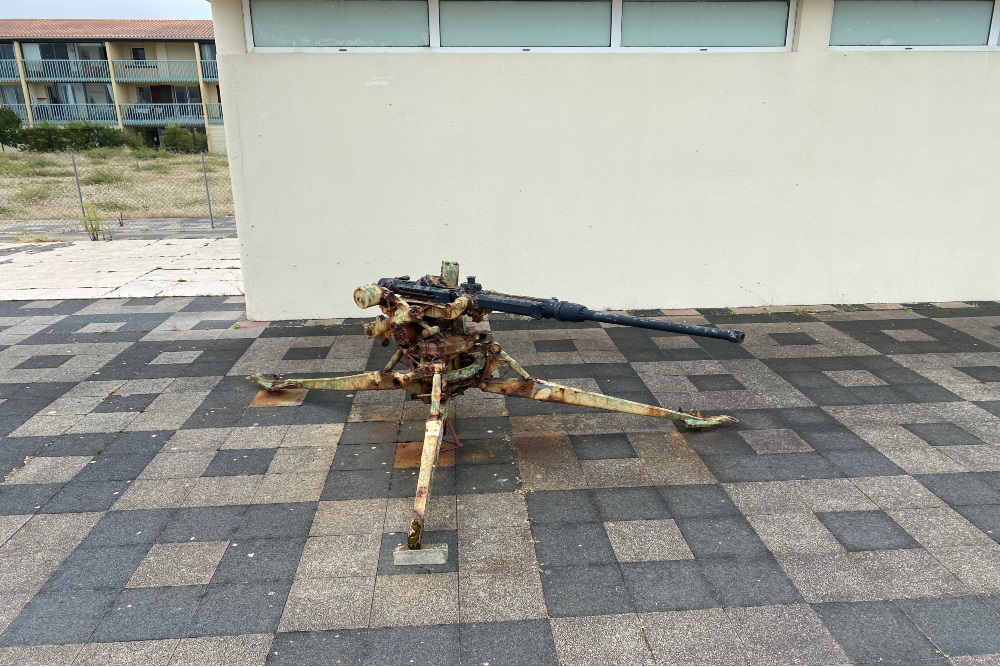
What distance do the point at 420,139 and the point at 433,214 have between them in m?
0.99

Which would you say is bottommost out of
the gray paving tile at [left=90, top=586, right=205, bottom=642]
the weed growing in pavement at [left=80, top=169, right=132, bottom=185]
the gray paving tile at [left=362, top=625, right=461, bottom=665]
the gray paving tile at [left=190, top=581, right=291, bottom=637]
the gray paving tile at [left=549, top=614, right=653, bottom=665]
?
the gray paving tile at [left=549, top=614, right=653, bottom=665]

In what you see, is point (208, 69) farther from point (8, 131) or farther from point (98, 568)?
point (98, 568)

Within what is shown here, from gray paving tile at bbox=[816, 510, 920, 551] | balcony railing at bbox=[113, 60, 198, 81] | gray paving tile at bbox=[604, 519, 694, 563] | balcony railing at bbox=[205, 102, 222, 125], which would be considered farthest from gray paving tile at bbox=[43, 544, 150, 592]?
balcony railing at bbox=[113, 60, 198, 81]

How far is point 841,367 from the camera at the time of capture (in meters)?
7.16

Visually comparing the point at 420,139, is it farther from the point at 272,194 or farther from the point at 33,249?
the point at 33,249

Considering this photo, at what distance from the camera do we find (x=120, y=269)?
12.2 m

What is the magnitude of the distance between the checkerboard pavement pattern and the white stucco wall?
78.1 inches

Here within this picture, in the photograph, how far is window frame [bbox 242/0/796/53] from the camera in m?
8.09

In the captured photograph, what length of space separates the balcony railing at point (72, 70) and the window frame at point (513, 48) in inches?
1488

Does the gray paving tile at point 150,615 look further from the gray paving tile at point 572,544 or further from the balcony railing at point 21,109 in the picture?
the balcony railing at point 21,109

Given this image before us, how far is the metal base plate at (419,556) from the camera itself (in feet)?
13.1

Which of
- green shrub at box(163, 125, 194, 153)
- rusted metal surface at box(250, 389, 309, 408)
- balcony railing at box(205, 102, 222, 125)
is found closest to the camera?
rusted metal surface at box(250, 389, 309, 408)

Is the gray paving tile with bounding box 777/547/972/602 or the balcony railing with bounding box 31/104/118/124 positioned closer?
the gray paving tile with bounding box 777/547/972/602

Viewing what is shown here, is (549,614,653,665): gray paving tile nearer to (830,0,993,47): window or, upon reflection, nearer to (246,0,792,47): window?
(246,0,792,47): window
